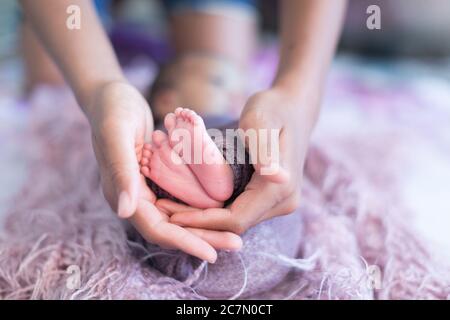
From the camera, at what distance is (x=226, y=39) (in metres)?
1.14

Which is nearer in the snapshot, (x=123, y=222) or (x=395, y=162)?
(x=123, y=222)

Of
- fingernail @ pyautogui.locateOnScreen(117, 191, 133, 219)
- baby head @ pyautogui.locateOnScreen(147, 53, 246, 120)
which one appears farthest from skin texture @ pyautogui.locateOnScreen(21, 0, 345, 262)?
baby head @ pyautogui.locateOnScreen(147, 53, 246, 120)

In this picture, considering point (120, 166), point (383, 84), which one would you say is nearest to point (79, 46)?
point (120, 166)

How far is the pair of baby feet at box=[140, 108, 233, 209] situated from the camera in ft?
1.66

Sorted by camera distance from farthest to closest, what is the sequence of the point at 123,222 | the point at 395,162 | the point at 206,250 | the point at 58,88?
the point at 58,88
the point at 395,162
the point at 123,222
the point at 206,250

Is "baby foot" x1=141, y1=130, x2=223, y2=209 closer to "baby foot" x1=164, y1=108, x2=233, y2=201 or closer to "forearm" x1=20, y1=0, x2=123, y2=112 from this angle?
"baby foot" x1=164, y1=108, x2=233, y2=201

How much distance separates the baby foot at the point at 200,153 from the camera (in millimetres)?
505

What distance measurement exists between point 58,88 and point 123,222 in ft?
1.83

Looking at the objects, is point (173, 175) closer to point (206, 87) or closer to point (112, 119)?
point (112, 119)

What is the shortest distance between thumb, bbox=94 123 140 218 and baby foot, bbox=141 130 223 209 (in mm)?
27

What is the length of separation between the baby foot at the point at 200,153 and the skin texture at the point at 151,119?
21 millimetres

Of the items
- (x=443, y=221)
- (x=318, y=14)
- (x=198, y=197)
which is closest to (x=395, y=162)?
(x=443, y=221)

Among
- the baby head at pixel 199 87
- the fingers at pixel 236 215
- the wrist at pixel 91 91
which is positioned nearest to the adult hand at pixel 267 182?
the fingers at pixel 236 215

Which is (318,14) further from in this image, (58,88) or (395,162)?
(58,88)
